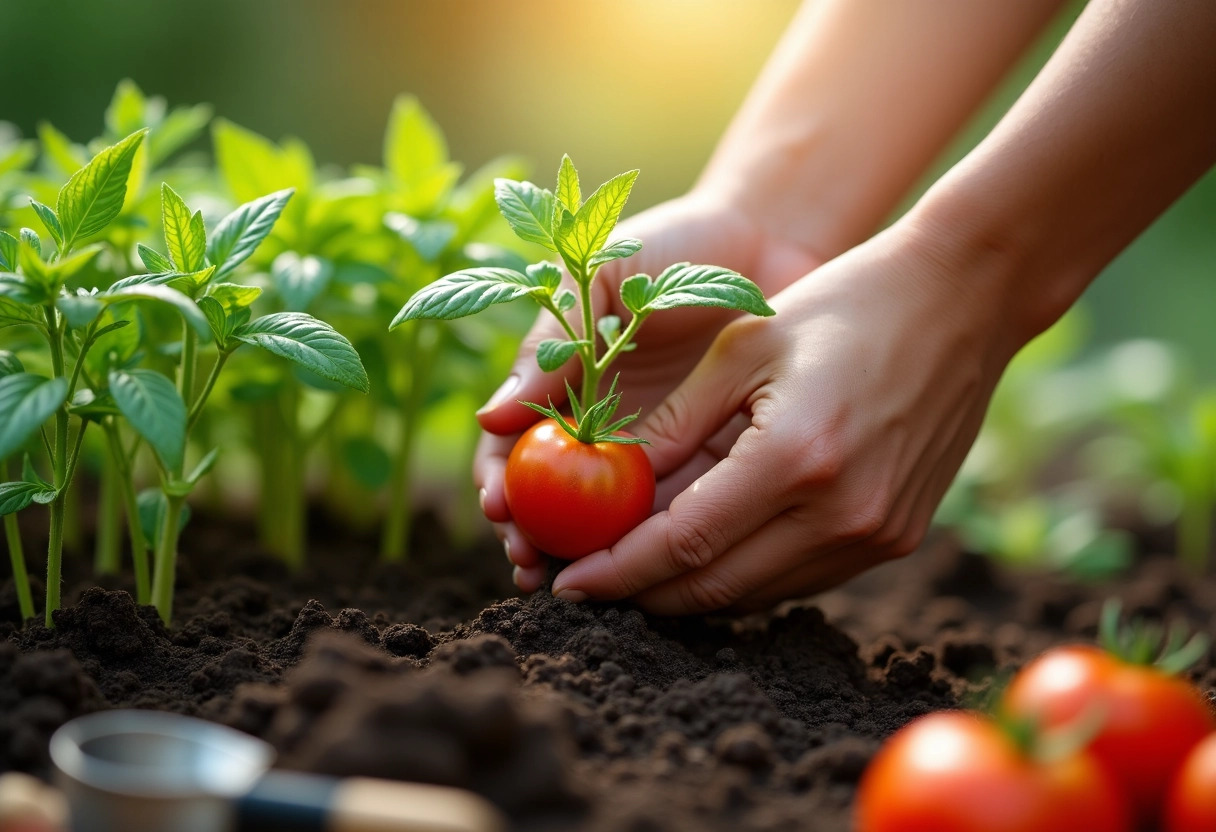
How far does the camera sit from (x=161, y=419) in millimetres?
1273

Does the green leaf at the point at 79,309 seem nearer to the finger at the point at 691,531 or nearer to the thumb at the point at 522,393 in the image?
the thumb at the point at 522,393

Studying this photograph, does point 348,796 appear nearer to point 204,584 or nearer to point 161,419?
point 161,419

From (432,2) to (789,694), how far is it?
5184 millimetres

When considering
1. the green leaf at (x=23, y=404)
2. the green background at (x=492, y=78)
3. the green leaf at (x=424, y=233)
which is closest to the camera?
the green leaf at (x=23, y=404)

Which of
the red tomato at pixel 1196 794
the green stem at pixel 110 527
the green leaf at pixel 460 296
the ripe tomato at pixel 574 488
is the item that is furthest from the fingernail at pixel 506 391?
the red tomato at pixel 1196 794

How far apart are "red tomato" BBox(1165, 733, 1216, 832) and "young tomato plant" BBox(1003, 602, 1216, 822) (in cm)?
3

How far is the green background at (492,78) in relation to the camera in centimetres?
514

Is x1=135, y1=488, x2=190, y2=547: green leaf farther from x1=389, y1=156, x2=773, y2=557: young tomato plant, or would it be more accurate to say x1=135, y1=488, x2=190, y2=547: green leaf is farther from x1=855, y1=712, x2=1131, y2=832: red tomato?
x1=855, y1=712, x2=1131, y2=832: red tomato

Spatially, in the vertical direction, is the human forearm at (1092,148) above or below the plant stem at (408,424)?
above

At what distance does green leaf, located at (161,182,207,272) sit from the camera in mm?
1543

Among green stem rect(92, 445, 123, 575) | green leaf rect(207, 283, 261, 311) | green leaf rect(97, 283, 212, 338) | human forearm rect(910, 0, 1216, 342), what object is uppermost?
human forearm rect(910, 0, 1216, 342)

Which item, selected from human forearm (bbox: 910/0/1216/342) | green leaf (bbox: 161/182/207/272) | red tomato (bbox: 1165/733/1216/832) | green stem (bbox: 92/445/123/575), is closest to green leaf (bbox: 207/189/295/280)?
green leaf (bbox: 161/182/207/272)

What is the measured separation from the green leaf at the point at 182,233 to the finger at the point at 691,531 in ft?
2.54

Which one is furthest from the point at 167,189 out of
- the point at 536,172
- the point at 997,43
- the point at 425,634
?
the point at 536,172
